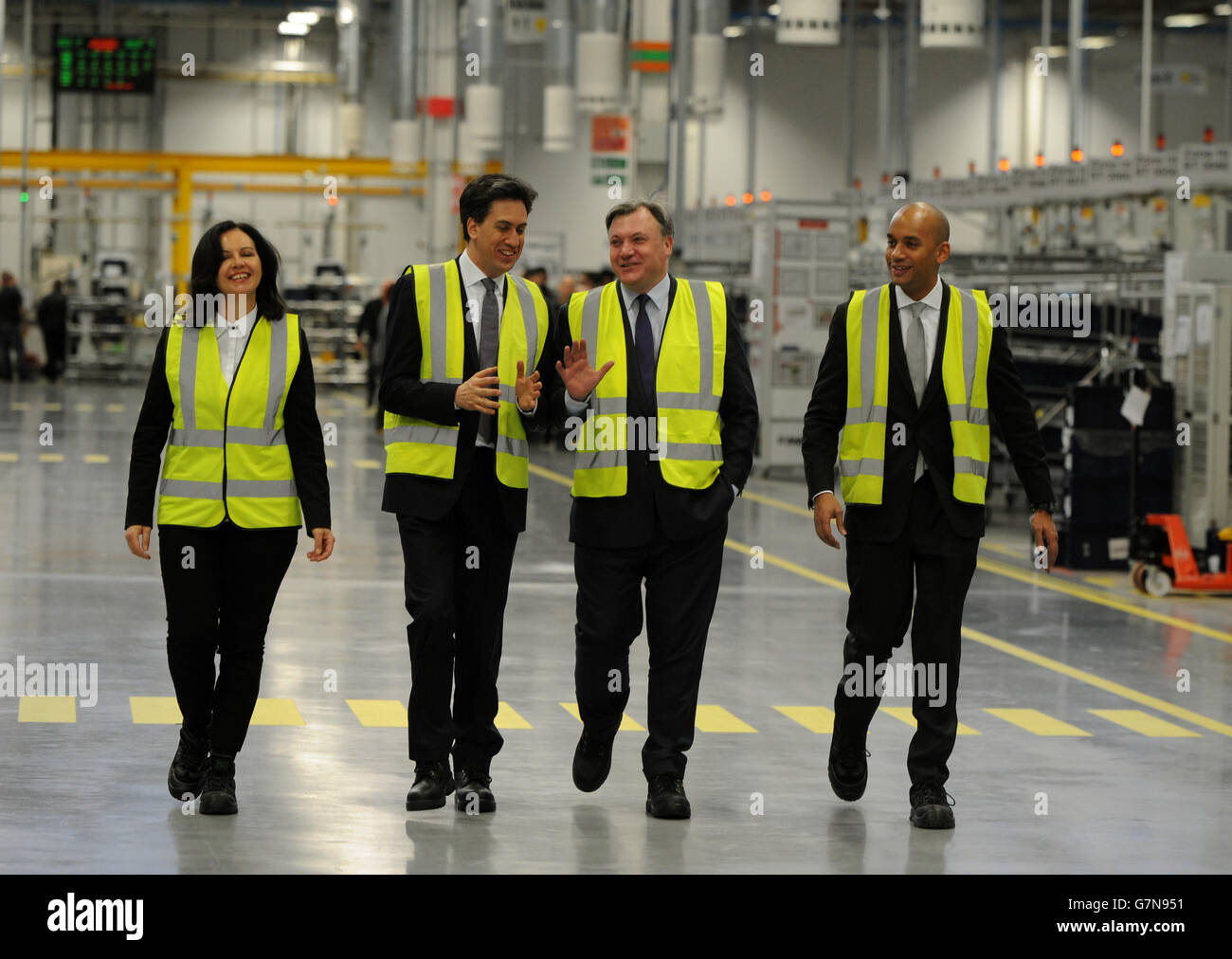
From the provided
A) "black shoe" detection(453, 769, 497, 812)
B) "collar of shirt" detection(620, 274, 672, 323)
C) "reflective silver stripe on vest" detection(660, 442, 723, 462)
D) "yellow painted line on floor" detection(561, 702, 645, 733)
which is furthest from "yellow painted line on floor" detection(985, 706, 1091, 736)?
"collar of shirt" detection(620, 274, 672, 323)

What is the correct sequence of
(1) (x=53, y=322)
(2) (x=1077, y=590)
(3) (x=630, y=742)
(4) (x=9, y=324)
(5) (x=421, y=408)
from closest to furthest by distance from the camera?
1. (5) (x=421, y=408)
2. (3) (x=630, y=742)
3. (2) (x=1077, y=590)
4. (4) (x=9, y=324)
5. (1) (x=53, y=322)

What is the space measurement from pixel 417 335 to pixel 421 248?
113 feet

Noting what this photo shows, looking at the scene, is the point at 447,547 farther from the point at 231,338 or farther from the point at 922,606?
the point at 922,606

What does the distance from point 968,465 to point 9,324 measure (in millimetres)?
32191

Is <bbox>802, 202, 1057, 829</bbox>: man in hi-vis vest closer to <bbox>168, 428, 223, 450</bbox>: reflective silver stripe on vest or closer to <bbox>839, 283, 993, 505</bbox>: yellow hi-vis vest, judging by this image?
<bbox>839, 283, 993, 505</bbox>: yellow hi-vis vest

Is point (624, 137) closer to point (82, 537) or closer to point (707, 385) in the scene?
point (82, 537)

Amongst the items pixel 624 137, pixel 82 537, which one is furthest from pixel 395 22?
pixel 82 537

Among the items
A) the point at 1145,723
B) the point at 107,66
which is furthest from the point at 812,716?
the point at 107,66

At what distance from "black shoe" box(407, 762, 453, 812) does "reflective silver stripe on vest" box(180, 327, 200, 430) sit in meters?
1.32

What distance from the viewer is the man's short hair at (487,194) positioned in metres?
6.43

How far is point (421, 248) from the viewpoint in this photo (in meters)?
40.7

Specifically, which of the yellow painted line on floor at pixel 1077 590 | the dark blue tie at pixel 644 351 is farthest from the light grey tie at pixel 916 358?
the yellow painted line on floor at pixel 1077 590

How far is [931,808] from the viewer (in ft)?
21.5

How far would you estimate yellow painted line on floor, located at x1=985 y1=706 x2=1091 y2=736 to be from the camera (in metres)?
8.56
